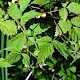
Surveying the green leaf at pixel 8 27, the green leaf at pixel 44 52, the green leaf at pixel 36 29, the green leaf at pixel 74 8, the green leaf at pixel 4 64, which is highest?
the green leaf at pixel 74 8

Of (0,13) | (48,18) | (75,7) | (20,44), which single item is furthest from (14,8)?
(48,18)

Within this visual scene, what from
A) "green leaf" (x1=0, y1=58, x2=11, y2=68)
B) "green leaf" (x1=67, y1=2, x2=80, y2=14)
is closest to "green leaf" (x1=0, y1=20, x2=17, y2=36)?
"green leaf" (x1=0, y1=58, x2=11, y2=68)

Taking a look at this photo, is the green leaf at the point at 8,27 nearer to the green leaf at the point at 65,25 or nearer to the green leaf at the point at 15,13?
the green leaf at the point at 15,13

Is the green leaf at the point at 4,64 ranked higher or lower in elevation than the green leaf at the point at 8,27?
lower

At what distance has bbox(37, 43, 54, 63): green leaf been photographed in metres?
1.12

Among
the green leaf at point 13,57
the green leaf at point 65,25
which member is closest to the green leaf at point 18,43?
Result: the green leaf at point 13,57

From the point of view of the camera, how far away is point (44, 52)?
3.72ft

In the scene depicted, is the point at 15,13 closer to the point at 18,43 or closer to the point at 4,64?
the point at 18,43

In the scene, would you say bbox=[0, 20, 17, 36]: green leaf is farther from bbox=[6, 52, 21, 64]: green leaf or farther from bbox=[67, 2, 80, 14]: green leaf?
bbox=[67, 2, 80, 14]: green leaf

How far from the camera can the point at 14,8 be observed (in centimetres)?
124

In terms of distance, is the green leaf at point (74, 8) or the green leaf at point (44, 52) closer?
the green leaf at point (44, 52)

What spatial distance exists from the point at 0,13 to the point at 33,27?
0.64 ft

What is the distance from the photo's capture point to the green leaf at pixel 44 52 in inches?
44.1

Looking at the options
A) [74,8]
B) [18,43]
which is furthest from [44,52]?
[74,8]
